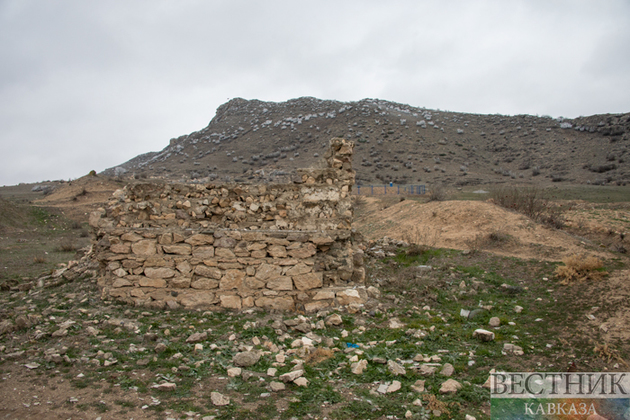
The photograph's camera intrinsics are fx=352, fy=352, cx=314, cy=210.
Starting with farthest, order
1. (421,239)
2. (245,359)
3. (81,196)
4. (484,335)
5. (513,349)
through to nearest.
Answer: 1. (81,196)
2. (421,239)
3. (484,335)
4. (513,349)
5. (245,359)

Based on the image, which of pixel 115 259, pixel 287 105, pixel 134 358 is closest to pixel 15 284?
pixel 115 259

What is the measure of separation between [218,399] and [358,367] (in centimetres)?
153

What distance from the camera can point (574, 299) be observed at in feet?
20.1

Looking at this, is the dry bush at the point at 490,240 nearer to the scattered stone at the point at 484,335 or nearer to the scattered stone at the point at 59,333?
the scattered stone at the point at 484,335

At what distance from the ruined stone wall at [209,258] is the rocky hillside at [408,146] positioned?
19.1 meters

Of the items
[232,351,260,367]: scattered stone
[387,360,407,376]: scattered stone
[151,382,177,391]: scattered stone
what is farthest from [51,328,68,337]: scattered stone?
[387,360,407,376]: scattered stone

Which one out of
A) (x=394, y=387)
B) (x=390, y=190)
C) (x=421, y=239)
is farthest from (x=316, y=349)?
(x=390, y=190)

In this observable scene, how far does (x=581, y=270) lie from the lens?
6840mm

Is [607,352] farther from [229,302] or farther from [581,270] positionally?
[229,302]

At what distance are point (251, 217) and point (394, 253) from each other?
590cm

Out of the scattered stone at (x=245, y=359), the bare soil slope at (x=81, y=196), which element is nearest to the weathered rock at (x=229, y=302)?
the scattered stone at (x=245, y=359)

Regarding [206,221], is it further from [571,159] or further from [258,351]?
[571,159]

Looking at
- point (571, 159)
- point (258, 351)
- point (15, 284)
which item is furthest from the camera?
point (571, 159)

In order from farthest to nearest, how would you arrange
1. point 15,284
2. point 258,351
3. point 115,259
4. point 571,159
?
point 571,159 < point 15,284 < point 115,259 < point 258,351
